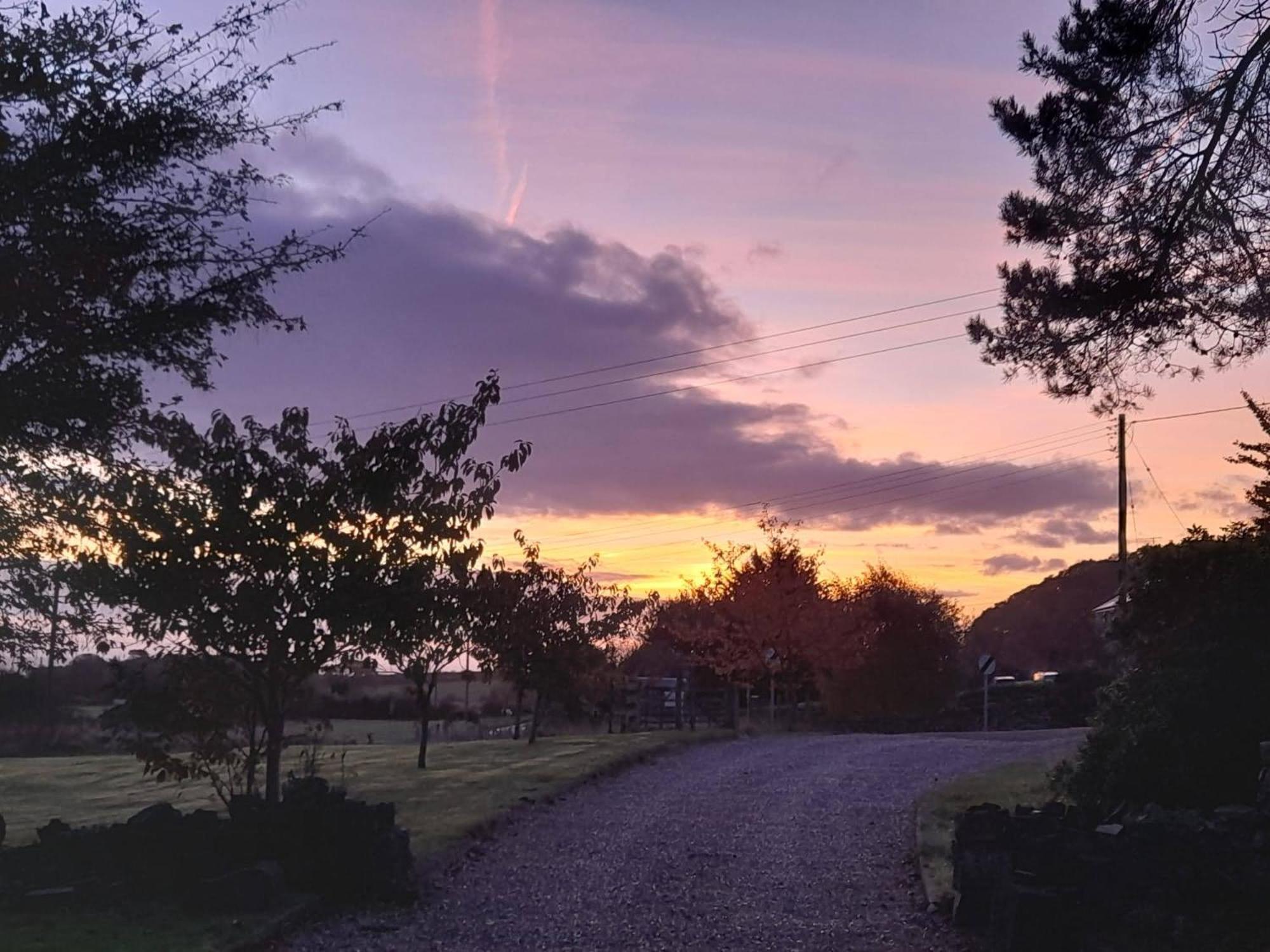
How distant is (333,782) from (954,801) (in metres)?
10.1

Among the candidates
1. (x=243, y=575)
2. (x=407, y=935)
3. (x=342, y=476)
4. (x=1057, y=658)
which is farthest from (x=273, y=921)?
(x=1057, y=658)

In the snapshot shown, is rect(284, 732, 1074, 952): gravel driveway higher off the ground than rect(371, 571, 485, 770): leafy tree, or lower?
lower

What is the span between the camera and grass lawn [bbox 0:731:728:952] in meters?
9.53

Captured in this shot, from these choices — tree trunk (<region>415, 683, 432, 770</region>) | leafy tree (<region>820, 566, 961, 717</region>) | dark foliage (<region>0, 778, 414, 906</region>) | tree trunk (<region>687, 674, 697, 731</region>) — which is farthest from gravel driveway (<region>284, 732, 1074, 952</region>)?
leafy tree (<region>820, 566, 961, 717</region>)

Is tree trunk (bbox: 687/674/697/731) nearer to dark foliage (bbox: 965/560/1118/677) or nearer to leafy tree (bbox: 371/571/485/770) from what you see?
leafy tree (bbox: 371/571/485/770)

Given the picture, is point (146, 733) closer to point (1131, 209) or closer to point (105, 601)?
point (105, 601)

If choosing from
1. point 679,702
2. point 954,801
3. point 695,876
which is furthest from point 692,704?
point 695,876

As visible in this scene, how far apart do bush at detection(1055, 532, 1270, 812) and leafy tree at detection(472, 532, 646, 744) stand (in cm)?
1441

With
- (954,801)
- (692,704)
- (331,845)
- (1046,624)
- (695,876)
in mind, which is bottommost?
(695,876)

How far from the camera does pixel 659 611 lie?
51.0 metres

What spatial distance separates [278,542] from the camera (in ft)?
40.1

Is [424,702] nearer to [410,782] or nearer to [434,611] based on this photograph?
[410,782]

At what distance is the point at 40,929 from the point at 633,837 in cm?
729

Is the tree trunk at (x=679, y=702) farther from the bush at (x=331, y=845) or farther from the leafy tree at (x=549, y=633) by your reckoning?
the bush at (x=331, y=845)
